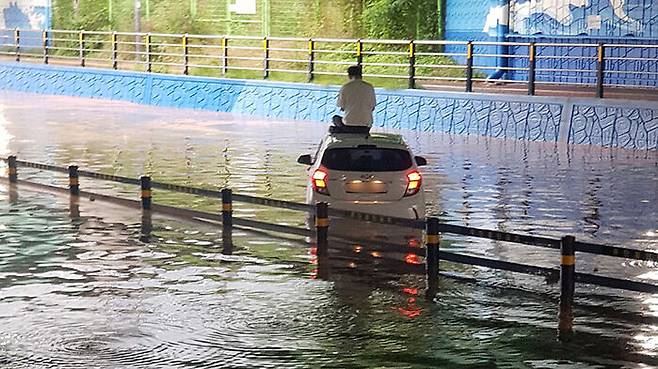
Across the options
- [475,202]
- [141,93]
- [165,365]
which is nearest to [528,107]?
[475,202]

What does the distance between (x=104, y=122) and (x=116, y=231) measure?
18223mm

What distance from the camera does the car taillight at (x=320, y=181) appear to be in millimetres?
14844

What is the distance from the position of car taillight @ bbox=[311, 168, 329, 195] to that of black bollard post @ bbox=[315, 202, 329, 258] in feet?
4.44

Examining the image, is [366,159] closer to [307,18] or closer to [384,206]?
[384,206]

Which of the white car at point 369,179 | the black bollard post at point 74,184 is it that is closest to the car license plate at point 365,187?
the white car at point 369,179

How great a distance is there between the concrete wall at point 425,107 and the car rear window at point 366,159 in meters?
11.6

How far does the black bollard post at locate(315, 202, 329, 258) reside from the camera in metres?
13.4

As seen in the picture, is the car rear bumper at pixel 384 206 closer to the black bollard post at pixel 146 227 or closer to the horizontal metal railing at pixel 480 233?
the horizontal metal railing at pixel 480 233

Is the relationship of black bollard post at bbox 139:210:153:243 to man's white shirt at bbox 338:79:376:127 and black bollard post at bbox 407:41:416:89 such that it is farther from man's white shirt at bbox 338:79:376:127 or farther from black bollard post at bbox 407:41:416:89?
black bollard post at bbox 407:41:416:89

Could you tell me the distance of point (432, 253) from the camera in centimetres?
1223

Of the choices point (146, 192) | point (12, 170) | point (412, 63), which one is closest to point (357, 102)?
point (146, 192)

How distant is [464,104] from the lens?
2942 centimetres

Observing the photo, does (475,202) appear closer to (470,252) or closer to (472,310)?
(470,252)

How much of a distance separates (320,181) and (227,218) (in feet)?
4.02
